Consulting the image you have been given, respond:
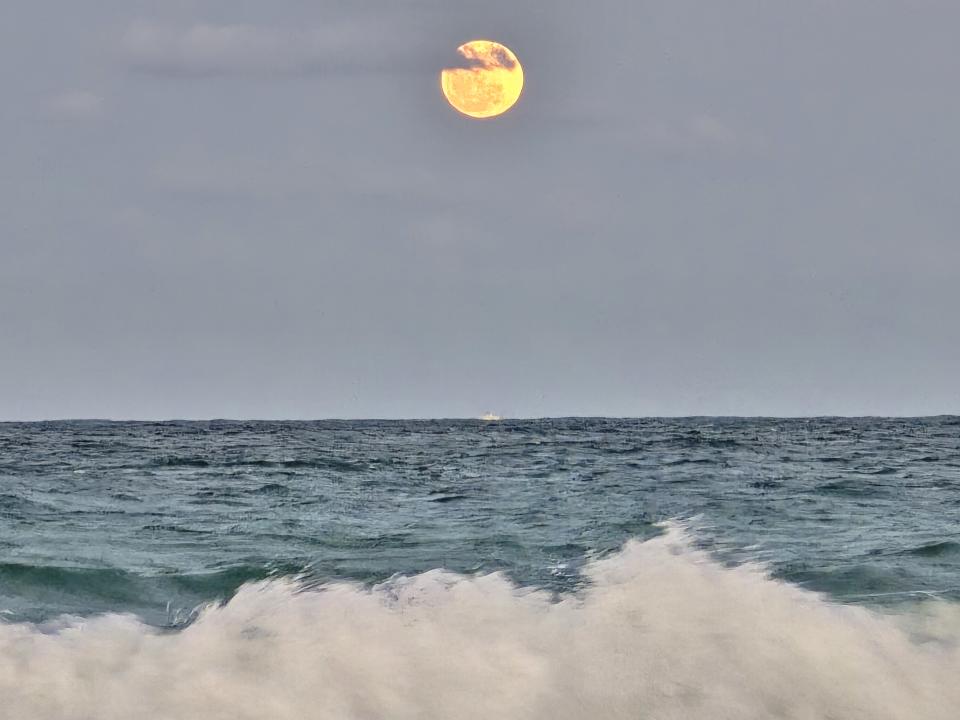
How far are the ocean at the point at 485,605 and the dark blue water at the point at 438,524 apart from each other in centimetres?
7

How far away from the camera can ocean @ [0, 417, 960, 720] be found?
665 cm

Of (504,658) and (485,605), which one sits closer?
(504,658)

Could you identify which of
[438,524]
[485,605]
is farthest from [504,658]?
[438,524]

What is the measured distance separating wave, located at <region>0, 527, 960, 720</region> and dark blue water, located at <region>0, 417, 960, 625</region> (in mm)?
803

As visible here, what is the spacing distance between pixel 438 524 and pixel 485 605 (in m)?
5.58

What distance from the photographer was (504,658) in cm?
739

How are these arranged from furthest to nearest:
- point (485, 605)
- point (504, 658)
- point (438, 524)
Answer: point (438, 524), point (485, 605), point (504, 658)

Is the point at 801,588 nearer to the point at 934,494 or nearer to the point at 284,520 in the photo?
the point at 284,520

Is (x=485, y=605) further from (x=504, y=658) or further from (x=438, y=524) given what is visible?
(x=438, y=524)

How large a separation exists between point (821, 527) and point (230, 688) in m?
9.01

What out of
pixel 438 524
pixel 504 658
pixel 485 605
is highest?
Result: pixel 438 524

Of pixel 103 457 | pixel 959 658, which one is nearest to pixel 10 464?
Result: pixel 103 457

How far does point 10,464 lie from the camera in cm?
2897

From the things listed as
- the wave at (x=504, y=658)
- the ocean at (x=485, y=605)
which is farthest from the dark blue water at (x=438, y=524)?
the wave at (x=504, y=658)
